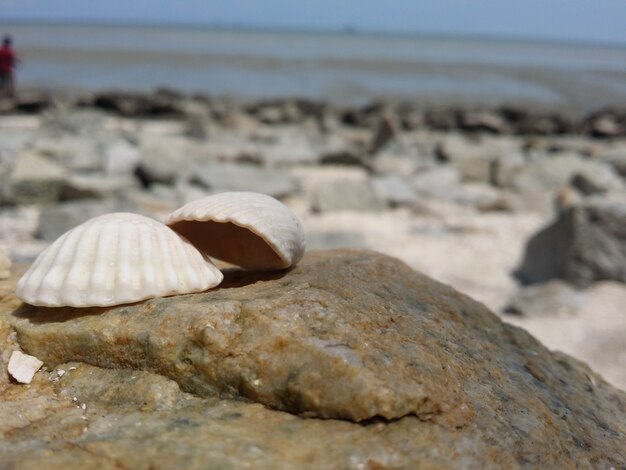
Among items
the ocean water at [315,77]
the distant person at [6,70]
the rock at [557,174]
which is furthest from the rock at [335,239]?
the ocean water at [315,77]

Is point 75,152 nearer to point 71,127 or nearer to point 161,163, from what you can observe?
point 161,163

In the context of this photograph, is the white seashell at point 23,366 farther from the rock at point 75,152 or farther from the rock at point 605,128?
the rock at point 605,128

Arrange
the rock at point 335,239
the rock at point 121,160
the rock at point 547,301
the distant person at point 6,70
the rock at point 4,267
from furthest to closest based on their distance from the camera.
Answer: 1. the distant person at point 6,70
2. the rock at point 121,160
3. the rock at point 335,239
4. the rock at point 547,301
5. the rock at point 4,267

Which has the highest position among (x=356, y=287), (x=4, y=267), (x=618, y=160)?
(x=356, y=287)

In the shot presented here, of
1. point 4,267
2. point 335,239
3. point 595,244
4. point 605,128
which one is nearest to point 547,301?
point 595,244

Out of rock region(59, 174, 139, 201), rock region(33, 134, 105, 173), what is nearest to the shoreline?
rock region(33, 134, 105, 173)

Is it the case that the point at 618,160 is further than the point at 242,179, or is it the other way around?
the point at 618,160
